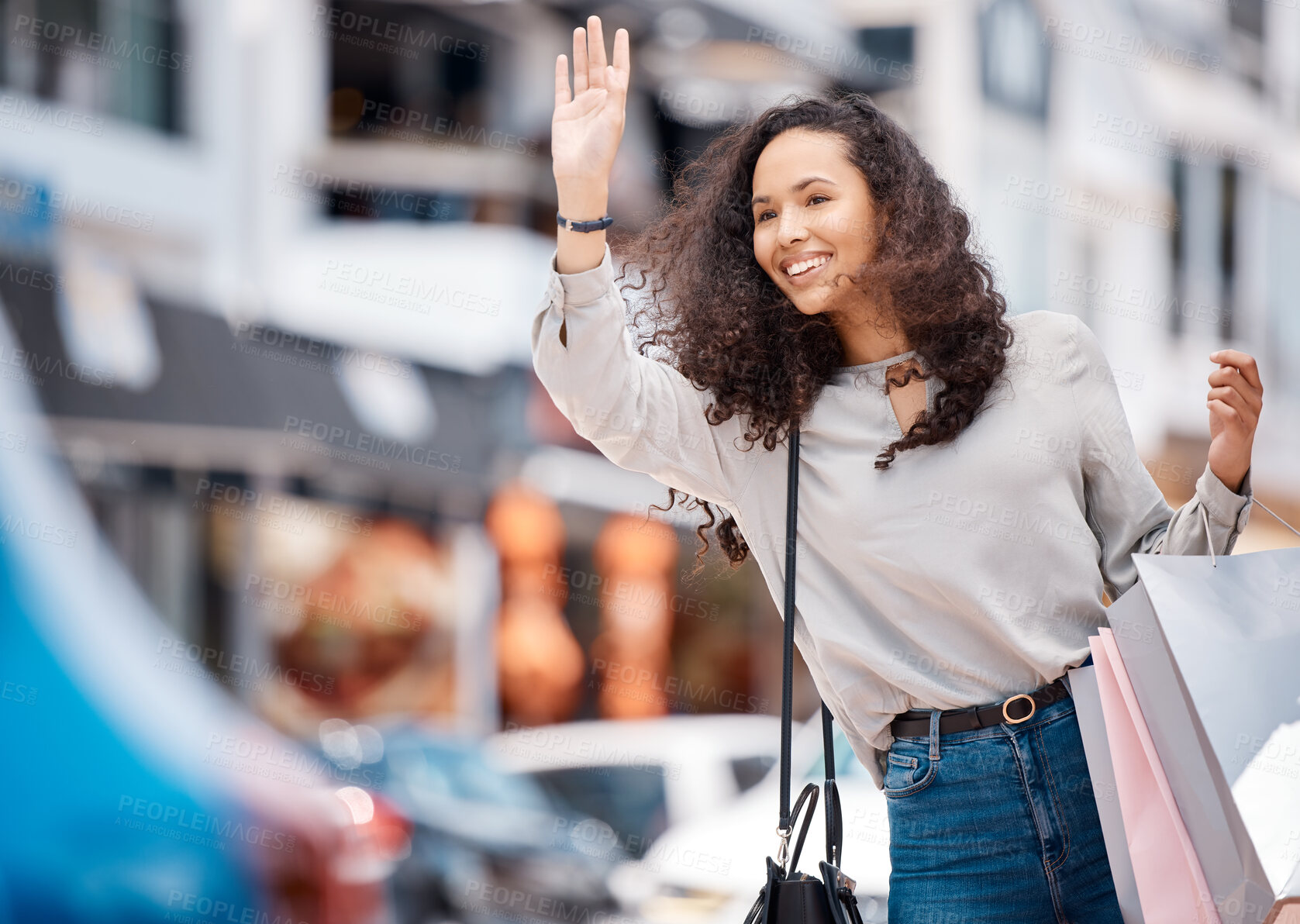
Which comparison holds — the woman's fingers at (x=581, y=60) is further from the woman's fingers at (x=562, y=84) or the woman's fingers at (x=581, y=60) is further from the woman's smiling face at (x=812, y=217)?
the woman's smiling face at (x=812, y=217)

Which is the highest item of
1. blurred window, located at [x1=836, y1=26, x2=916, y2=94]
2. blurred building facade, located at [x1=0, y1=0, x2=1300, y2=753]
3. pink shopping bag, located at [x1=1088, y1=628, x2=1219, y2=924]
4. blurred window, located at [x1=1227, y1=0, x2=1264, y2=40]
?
blurred window, located at [x1=1227, y1=0, x2=1264, y2=40]

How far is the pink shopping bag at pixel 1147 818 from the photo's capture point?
5.55 feet

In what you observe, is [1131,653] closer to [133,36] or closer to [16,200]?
[16,200]

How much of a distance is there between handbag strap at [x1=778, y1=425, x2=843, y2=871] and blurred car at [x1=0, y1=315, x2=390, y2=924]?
3.08 meters

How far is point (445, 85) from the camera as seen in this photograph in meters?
10.6

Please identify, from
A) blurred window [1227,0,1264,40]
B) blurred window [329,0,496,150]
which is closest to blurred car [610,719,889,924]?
blurred window [329,0,496,150]

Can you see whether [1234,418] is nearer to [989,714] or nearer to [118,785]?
[989,714]

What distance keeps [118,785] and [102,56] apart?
6074 mm

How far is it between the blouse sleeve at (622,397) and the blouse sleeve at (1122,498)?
0.49m

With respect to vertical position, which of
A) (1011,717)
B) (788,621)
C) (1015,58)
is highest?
(1015,58)

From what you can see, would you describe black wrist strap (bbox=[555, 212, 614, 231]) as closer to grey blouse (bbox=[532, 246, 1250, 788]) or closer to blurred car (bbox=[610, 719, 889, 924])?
grey blouse (bbox=[532, 246, 1250, 788])

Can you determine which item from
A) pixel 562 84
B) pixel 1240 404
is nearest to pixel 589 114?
pixel 562 84

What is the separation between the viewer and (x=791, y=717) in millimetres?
1859

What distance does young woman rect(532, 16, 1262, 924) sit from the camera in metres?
1.87
